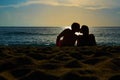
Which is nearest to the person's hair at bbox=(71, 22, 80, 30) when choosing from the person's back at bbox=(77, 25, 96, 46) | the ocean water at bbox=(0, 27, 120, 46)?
the person's back at bbox=(77, 25, 96, 46)

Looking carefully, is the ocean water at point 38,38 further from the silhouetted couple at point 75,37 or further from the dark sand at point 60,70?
the dark sand at point 60,70

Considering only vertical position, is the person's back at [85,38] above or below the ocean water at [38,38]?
above

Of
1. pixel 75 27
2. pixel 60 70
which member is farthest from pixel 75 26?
pixel 60 70

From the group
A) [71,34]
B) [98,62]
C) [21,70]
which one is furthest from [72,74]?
[71,34]

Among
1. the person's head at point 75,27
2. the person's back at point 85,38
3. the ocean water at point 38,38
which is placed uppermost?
the person's head at point 75,27

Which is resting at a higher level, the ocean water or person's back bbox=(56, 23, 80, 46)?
person's back bbox=(56, 23, 80, 46)

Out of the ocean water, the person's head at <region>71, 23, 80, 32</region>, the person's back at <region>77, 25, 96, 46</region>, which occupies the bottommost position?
the ocean water

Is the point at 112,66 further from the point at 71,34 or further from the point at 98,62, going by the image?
the point at 71,34

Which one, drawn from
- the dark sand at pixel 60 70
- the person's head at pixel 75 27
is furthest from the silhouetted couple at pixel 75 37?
the dark sand at pixel 60 70

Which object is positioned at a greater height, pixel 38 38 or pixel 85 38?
pixel 85 38

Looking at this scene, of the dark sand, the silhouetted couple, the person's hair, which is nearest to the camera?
the dark sand

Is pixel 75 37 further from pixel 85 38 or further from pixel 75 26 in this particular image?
pixel 75 26

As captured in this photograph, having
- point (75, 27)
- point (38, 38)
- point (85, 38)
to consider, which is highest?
point (75, 27)

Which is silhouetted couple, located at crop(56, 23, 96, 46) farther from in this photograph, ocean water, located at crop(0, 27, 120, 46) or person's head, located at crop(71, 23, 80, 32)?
ocean water, located at crop(0, 27, 120, 46)
